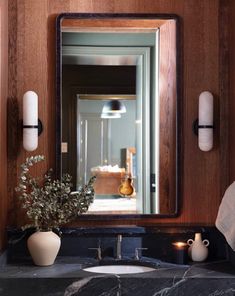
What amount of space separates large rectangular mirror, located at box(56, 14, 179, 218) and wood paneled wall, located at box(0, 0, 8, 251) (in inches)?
9.9

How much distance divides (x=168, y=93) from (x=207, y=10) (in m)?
0.46

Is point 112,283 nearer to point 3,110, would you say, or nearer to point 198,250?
point 198,250

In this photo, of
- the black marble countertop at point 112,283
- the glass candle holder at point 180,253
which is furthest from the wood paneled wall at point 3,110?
the glass candle holder at point 180,253

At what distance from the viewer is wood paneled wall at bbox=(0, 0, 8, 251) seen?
2268 millimetres

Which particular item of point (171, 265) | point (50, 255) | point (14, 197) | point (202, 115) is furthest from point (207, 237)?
point (14, 197)

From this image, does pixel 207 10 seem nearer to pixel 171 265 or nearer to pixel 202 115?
pixel 202 115

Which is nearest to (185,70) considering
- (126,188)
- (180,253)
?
(126,188)

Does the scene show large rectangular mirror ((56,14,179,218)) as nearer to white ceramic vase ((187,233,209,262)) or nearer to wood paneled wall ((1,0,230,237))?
wood paneled wall ((1,0,230,237))

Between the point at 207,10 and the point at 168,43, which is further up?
the point at 207,10

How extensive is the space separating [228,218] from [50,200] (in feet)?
2.55

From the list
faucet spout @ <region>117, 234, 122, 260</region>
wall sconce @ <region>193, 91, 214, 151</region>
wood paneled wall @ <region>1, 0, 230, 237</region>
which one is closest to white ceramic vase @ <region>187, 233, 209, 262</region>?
wood paneled wall @ <region>1, 0, 230, 237</region>

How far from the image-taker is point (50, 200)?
2.22m

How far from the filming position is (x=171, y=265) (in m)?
2.23

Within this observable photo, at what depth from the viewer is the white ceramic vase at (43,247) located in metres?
2.15
